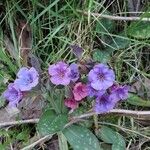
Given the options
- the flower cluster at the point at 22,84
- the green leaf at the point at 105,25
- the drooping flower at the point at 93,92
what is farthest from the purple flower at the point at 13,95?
the green leaf at the point at 105,25

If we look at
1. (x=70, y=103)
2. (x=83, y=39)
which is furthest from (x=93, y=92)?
(x=83, y=39)

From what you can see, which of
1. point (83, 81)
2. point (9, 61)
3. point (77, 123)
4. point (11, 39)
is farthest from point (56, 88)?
point (11, 39)

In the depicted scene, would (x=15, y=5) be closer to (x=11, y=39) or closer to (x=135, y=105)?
(x=11, y=39)

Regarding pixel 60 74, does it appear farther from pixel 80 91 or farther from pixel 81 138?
pixel 81 138

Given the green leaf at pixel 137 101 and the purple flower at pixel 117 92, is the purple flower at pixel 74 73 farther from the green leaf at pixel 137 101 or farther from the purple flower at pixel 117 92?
the green leaf at pixel 137 101

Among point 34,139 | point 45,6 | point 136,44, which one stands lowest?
point 34,139

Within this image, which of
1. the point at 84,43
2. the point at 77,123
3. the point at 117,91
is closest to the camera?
the point at 117,91
